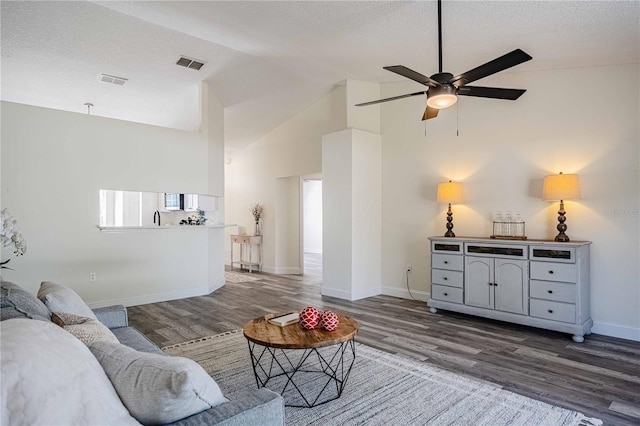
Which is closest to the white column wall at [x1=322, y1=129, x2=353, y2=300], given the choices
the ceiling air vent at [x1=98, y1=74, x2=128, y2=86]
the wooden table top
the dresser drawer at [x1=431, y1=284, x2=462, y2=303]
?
the dresser drawer at [x1=431, y1=284, x2=462, y2=303]

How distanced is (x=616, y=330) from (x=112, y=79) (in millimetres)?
7019

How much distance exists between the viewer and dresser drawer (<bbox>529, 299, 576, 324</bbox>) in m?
3.77

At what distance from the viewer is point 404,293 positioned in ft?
18.8

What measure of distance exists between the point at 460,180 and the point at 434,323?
6.61 ft

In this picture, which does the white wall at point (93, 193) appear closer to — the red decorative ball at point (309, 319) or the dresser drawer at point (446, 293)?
the dresser drawer at point (446, 293)

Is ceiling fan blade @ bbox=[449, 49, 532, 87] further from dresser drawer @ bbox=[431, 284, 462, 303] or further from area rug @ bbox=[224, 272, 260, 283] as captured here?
area rug @ bbox=[224, 272, 260, 283]

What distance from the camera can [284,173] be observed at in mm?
7949

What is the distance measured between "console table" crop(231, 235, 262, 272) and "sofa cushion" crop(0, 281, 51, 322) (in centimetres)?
623

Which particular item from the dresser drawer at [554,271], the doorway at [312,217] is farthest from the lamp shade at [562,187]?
the doorway at [312,217]

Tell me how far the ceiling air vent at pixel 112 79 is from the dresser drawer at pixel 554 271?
589 cm

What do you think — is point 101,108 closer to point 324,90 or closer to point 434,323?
point 324,90

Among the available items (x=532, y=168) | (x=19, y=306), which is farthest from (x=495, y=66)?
(x=19, y=306)

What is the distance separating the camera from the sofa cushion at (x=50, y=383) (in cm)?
90

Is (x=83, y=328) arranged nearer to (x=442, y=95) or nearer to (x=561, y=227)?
(x=442, y=95)
